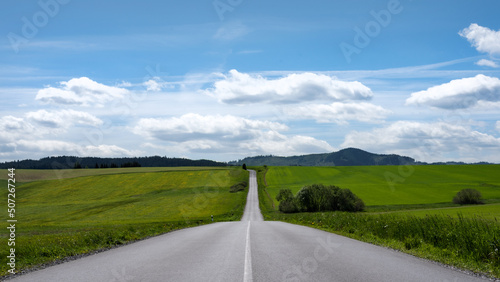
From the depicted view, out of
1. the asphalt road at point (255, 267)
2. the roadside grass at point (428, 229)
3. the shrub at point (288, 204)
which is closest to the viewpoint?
the asphalt road at point (255, 267)

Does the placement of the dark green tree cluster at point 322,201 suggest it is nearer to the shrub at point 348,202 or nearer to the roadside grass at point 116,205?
the shrub at point 348,202

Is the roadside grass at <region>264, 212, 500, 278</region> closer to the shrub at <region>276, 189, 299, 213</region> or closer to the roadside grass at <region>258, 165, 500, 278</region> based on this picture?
the roadside grass at <region>258, 165, 500, 278</region>

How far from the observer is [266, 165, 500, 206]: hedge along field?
78.6 metres

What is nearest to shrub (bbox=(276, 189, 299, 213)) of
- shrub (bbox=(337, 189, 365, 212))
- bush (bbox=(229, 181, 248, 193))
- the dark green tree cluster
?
the dark green tree cluster

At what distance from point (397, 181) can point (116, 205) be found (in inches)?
3191

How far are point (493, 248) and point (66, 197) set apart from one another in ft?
316

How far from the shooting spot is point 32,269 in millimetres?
11469

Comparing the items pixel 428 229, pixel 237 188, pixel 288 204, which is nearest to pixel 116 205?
pixel 237 188

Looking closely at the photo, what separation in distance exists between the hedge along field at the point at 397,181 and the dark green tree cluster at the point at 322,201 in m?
7.21

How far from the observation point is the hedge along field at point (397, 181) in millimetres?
78625

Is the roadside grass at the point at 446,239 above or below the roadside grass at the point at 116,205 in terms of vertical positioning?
above

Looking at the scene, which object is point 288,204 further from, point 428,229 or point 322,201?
point 428,229

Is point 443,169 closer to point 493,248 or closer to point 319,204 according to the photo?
point 319,204

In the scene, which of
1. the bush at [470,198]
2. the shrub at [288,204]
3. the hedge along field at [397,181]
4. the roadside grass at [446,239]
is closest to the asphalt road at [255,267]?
the roadside grass at [446,239]
